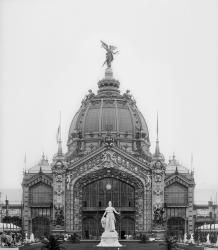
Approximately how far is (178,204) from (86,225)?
13.9 m

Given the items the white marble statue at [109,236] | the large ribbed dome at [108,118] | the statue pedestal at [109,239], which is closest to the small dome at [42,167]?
the large ribbed dome at [108,118]

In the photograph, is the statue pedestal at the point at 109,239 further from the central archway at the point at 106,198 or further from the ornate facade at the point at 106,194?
the central archway at the point at 106,198

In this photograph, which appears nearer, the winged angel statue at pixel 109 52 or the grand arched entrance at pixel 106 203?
the grand arched entrance at pixel 106 203

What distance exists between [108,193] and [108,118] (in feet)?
55.6

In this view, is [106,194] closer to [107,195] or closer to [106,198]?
[107,195]

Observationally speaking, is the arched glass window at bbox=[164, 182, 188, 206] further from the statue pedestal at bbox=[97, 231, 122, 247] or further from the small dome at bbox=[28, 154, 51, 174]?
the statue pedestal at bbox=[97, 231, 122, 247]

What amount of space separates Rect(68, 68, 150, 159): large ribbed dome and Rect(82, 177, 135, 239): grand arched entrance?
12357 millimetres

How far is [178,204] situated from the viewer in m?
103

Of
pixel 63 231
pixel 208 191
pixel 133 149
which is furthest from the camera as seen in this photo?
pixel 208 191

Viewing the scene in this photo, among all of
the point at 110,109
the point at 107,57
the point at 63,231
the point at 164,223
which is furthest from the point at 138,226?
the point at 107,57

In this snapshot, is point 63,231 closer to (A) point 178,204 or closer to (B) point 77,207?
(B) point 77,207

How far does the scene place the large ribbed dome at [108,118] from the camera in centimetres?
11181

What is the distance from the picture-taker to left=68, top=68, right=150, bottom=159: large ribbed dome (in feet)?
367

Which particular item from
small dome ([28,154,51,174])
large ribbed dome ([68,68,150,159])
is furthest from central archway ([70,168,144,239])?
small dome ([28,154,51,174])
